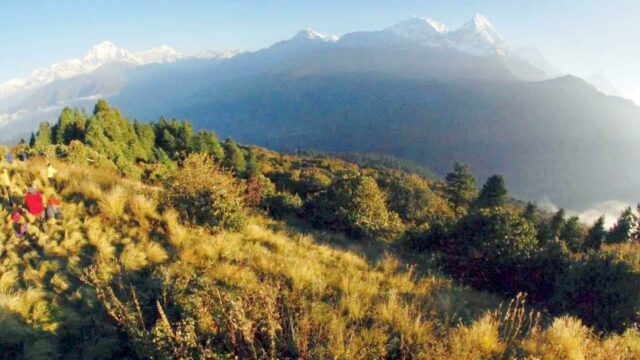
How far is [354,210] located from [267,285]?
8.41 metres

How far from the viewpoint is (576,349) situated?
4.90 m

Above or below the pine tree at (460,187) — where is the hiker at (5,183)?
above

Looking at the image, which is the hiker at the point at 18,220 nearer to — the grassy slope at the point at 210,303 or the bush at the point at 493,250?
the grassy slope at the point at 210,303

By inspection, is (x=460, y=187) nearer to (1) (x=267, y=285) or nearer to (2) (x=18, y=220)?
(1) (x=267, y=285)

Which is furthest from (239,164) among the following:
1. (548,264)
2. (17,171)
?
(548,264)

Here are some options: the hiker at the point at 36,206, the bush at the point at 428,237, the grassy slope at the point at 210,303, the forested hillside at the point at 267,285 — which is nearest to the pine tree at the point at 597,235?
the bush at the point at 428,237

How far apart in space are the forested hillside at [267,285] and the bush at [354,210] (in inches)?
15.8

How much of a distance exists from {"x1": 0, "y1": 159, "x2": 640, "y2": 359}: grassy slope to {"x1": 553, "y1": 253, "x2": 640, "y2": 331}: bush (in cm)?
130

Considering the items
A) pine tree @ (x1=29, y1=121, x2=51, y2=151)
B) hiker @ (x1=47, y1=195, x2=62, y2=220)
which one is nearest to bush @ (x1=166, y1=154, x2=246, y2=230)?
hiker @ (x1=47, y1=195, x2=62, y2=220)

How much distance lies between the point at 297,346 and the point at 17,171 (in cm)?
948

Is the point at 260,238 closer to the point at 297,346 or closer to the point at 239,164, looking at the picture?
the point at 297,346

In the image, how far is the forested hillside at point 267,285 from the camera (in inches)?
187

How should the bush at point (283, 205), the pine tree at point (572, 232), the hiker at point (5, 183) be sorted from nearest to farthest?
the hiker at point (5, 183)
the bush at point (283, 205)
the pine tree at point (572, 232)

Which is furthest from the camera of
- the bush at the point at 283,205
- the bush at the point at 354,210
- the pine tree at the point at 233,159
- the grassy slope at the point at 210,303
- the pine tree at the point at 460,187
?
the pine tree at the point at 460,187
